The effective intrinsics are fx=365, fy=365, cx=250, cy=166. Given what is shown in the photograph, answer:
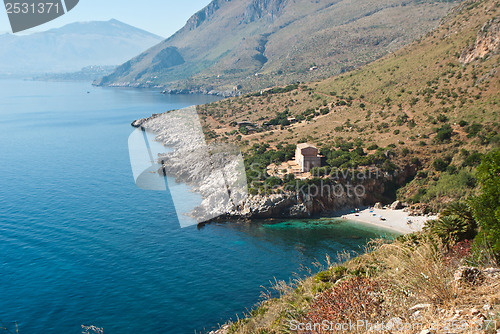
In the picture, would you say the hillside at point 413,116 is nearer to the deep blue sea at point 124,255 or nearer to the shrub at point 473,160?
the shrub at point 473,160

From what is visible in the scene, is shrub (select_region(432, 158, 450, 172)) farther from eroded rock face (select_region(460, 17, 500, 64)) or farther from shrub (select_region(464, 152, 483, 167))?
eroded rock face (select_region(460, 17, 500, 64))

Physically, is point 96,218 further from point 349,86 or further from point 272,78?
point 272,78

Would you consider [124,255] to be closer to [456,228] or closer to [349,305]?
[456,228]

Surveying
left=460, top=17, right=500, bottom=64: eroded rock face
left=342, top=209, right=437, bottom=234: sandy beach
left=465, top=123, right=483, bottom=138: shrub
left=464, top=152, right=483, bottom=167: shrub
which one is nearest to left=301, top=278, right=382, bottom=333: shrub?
left=342, top=209, right=437, bottom=234: sandy beach

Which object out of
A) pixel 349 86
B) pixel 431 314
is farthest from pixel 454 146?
pixel 431 314

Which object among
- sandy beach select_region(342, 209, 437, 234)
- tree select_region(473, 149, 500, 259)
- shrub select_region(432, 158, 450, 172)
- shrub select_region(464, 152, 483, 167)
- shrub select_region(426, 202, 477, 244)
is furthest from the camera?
shrub select_region(432, 158, 450, 172)

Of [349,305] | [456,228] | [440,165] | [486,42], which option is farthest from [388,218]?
[349,305]
